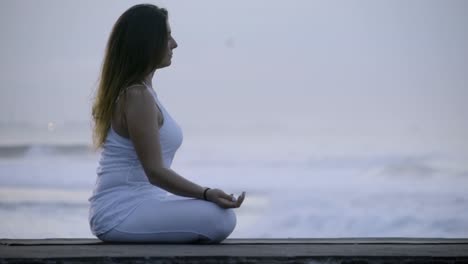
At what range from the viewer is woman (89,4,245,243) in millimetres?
4883

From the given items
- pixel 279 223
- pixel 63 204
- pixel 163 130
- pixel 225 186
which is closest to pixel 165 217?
pixel 163 130

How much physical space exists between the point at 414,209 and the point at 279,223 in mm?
2892

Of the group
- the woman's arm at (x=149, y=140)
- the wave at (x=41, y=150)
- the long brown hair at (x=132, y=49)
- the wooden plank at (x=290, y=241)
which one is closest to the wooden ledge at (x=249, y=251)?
the wooden plank at (x=290, y=241)

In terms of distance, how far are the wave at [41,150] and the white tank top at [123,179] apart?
24546 mm

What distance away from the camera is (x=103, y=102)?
501 centimetres

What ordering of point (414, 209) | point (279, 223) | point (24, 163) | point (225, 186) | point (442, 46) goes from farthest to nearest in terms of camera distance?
point (442, 46) → point (24, 163) → point (225, 186) → point (414, 209) → point (279, 223)

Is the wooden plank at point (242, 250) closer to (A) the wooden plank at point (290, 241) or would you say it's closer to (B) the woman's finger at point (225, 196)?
(A) the wooden plank at point (290, 241)

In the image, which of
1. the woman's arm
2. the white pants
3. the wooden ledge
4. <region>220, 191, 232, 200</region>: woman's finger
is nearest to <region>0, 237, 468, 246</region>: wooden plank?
the wooden ledge

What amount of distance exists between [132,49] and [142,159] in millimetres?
471

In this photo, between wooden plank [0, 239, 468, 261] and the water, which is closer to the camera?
wooden plank [0, 239, 468, 261]

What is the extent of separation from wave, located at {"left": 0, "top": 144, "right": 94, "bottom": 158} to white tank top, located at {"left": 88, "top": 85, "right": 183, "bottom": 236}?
24.5m

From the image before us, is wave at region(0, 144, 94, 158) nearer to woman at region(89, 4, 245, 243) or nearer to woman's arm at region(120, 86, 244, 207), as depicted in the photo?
woman at region(89, 4, 245, 243)

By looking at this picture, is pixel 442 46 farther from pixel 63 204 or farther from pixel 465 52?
pixel 63 204

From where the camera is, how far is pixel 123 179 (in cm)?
502
